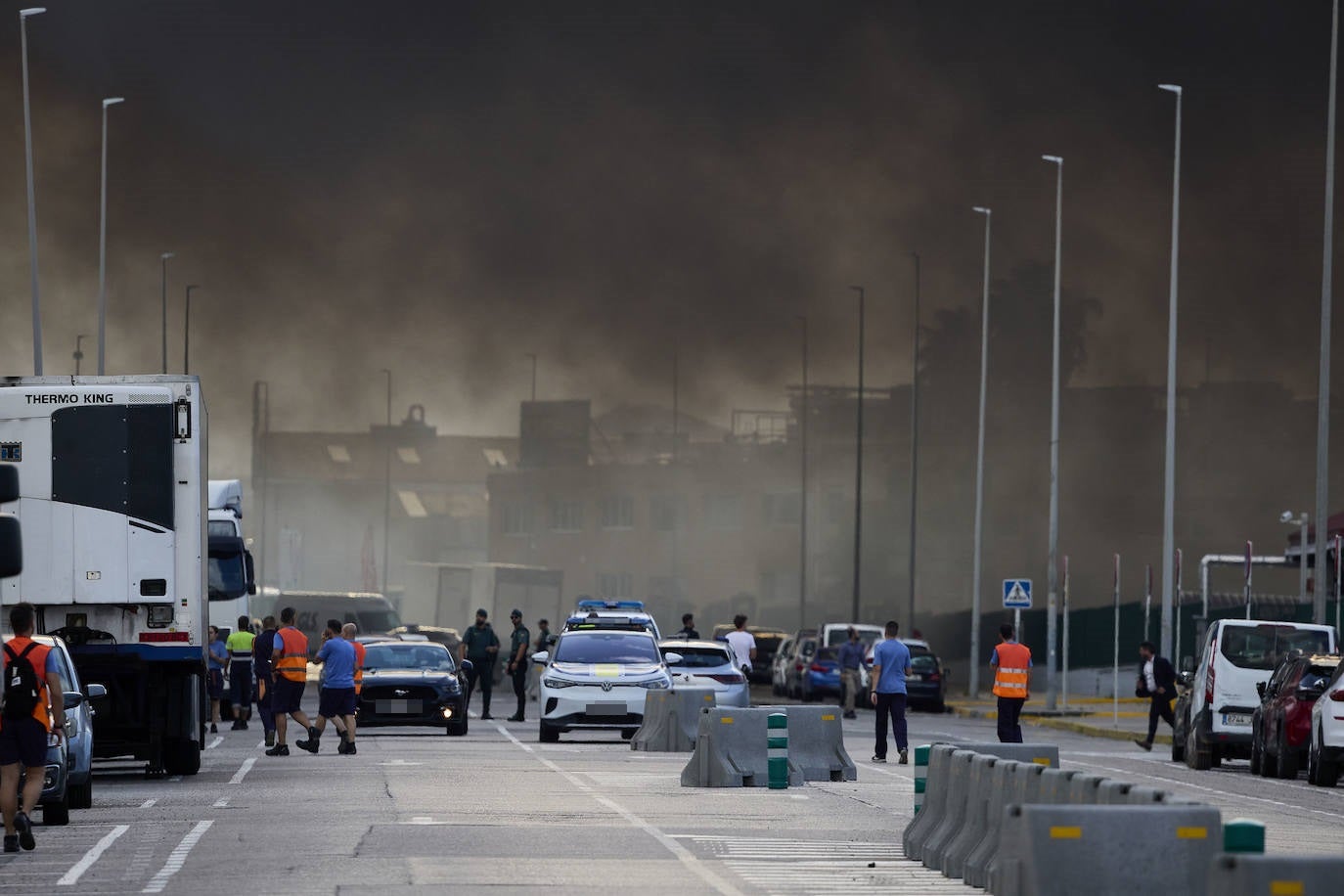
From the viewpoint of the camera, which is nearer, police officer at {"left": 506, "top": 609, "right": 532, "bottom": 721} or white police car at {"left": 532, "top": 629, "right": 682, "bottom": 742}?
white police car at {"left": 532, "top": 629, "right": 682, "bottom": 742}

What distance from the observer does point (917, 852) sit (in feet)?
51.3

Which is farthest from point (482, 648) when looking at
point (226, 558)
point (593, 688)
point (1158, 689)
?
point (1158, 689)

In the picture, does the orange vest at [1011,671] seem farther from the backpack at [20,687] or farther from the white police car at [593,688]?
the backpack at [20,687]

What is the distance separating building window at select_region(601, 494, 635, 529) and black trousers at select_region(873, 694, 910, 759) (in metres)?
72.5

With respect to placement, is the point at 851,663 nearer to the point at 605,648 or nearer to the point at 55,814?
the point at 605,648

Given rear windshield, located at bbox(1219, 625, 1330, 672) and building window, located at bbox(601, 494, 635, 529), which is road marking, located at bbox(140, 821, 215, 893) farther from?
building window, located at bbox(601, 494, 635, 529)

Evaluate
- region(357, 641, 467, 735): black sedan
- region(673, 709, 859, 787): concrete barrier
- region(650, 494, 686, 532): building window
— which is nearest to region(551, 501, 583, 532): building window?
region(650, 494, 686, 532): building window

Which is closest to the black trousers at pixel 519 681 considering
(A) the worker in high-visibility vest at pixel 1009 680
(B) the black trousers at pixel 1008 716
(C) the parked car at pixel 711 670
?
(C) the parked car at pixel 711 670

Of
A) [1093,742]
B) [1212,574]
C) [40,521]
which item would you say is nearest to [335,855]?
[40,521]

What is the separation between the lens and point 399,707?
3416 cm

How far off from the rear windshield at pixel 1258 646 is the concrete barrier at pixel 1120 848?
2086 cm

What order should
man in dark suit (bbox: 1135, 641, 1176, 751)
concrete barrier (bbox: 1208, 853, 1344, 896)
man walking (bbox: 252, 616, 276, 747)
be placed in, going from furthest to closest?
1. man in dark suit (bbox: 1135, 641, 1176, 751)
2. man walking (bbox: 252, 616, 276, 747)
3. concrete barrier (bbox: 1208, 853, 1344, 896)

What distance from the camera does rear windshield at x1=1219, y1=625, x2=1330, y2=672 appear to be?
3144 centimetres

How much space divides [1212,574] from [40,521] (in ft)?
211
